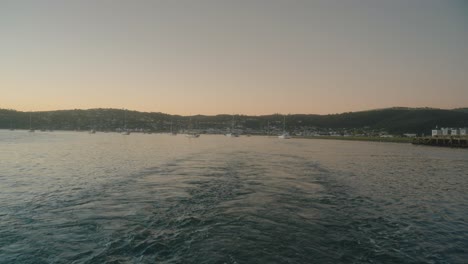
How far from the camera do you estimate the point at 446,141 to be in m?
87.4

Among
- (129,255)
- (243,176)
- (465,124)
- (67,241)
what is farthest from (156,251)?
(465,124)

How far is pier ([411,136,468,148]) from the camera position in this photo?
80.6m

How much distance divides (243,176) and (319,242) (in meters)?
15.4

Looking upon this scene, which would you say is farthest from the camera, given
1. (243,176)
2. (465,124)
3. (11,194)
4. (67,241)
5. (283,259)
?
(465,124)

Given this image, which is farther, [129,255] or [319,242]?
[319,242]

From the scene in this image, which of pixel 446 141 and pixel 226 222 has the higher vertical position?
pixel 446 141

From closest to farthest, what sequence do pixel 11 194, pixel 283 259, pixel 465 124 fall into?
pixel 283 259 → pixel 11 194 → pixel 465 124

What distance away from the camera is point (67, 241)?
964 centimetres

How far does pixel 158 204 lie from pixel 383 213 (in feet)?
35.6

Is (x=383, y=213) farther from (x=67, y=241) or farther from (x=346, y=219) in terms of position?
(x=67, y=241)

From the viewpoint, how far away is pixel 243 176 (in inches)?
997

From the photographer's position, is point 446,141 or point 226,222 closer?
point 226,222

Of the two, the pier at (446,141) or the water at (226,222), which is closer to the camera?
the water at (226,222)

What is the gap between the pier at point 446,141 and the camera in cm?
8062
